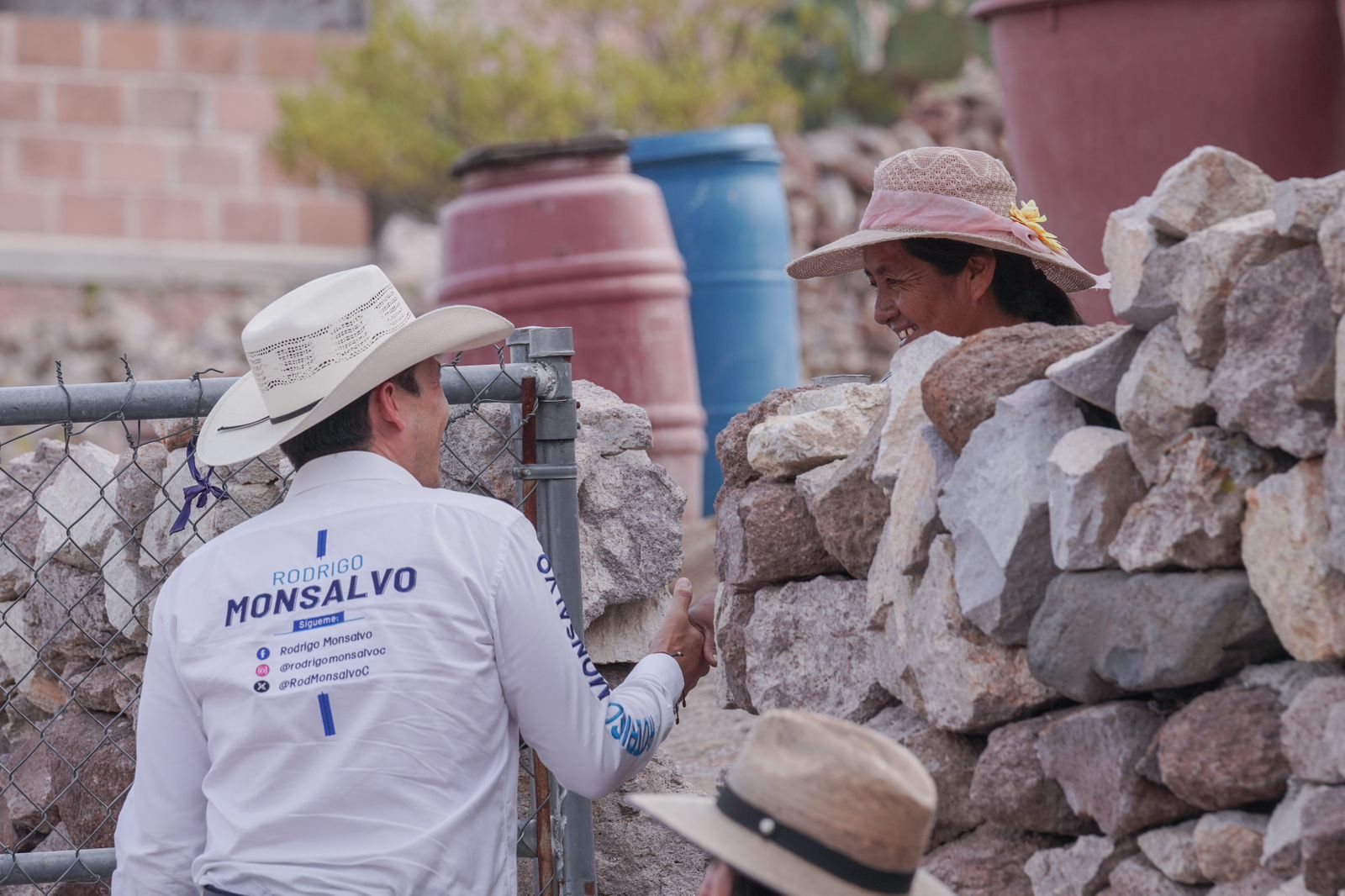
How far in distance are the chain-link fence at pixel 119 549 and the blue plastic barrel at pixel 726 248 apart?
3972 millimetres

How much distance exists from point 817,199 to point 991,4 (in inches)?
199

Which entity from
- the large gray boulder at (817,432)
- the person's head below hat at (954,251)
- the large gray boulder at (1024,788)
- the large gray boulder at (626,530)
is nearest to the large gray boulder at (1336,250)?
the large gray boulder at (1024,788)

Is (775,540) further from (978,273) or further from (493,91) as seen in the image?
(493,91)

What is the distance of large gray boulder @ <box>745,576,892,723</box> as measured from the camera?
2408mm

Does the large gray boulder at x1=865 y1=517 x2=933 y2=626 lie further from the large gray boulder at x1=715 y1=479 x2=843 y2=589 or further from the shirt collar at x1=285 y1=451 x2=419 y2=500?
the shirt collar at x1=285 y1=451 x2=419 y2=500

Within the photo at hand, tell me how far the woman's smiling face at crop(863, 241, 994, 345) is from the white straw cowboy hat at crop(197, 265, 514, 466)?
0.85m

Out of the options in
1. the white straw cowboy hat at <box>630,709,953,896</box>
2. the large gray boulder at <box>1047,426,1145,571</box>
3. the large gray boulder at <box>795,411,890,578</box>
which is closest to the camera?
the white straw cowboy hat at <box>630,709,953,896</box>

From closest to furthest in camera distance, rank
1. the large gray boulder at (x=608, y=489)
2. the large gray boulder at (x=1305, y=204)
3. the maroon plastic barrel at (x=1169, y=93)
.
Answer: the large gray boulder at (x=1305, y=204) → the large gray boulder at (x=608, y=489) → the maroon plastic barrel at (x=1169, y=93)

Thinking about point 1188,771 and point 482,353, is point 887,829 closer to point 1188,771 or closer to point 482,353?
point 1188,771

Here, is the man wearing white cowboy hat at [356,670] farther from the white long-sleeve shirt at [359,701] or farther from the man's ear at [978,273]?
the man's ear at [978,273]

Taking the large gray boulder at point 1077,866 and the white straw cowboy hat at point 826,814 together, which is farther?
the large gray boulder at point 1077,866

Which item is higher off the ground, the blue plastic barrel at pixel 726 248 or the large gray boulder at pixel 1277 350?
the large gray boulder at pixel 1277 350

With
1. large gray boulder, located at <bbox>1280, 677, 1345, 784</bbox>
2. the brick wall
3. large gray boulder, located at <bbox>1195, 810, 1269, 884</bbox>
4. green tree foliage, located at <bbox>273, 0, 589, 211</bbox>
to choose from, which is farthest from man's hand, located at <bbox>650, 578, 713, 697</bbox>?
the brick wall

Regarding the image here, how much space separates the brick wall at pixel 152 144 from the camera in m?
10.4
